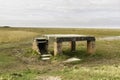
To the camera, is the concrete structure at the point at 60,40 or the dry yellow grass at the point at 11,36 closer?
the concrete structure at the point at 60,40

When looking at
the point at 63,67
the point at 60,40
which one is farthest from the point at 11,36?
the point at 63,67

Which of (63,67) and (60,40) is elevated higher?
(60,40)

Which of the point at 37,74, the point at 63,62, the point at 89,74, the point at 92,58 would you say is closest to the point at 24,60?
the point at 63,62

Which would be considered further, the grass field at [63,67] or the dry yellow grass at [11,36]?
the dry yellow grass at [11,36]

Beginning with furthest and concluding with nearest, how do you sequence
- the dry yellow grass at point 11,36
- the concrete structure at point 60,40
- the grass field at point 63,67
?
the dry yellow grass at point 11,36
the concrete structure at point 60,40
the grass field at point 63,67

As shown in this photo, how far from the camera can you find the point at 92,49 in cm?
2500

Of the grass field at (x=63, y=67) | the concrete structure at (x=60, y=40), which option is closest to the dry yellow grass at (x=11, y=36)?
the concrete structure at (x=60, y=40)

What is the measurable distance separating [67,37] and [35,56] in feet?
9.54

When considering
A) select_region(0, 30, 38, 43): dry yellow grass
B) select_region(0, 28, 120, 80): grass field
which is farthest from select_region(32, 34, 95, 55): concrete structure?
select_region(0, 30, 38, 43): dry yellow grass

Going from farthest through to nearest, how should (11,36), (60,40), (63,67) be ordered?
(11,36), (60,40), (63,67)

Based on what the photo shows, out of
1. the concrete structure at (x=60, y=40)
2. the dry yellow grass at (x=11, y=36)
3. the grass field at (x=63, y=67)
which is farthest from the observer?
the dry yellow grass at (x=11, y=36)

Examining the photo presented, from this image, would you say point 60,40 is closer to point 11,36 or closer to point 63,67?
point 63,67

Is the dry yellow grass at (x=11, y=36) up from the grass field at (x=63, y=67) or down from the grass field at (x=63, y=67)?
down

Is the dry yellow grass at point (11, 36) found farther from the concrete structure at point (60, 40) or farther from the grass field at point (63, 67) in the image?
the grass field at point (63, 67)
